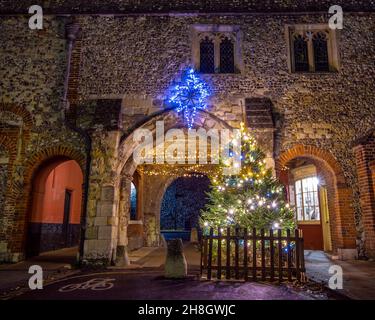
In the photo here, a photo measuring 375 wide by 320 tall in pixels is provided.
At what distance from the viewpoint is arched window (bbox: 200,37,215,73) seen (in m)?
9.90

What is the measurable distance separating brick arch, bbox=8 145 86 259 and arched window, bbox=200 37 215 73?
481cm

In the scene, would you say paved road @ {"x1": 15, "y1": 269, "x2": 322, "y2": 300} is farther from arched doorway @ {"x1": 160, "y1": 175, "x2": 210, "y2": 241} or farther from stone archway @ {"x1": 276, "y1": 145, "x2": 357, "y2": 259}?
arched doorway @ {"x1": 160, "y1": 175, "x2": 210, "y2": 241}

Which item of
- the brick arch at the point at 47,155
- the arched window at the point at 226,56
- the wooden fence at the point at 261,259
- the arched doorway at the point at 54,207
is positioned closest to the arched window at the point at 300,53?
the arched window at the point at 226,56

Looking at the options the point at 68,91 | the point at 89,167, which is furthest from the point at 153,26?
the point at 89,167

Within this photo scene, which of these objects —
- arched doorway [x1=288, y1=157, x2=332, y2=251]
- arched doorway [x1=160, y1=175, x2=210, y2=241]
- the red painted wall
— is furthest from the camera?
arched doorway [x1=160, y1=175, x2=210, y2=241]

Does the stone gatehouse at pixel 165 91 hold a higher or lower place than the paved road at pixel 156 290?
higher

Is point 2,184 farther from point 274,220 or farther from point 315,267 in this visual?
point 315,267

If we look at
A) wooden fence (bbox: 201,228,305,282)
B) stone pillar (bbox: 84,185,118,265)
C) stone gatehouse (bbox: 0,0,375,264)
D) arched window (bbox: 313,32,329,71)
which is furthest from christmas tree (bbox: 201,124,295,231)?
arched window (bbox: 313,32,329,71)

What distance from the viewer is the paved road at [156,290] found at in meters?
4.64

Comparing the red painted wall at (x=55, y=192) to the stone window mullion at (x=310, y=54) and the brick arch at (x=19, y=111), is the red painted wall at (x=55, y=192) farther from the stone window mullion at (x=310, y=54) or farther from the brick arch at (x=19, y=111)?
the stone window mullion at (x=310, y=54)

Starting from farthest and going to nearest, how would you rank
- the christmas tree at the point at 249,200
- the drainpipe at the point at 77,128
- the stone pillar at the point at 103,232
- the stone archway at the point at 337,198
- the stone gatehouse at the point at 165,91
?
the stone gatehouse at the point at 165,91, the stone archway at the point at 337,198, the drainpipe at the point at 77,128, the stone pillar at the point at 103,232, the christmas tree at the point at 249,200

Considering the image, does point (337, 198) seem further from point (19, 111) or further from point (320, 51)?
point (19, 111)

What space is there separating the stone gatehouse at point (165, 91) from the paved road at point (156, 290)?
246 cm

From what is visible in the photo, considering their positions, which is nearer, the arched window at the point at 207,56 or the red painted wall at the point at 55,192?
the red painted wall at the point at 55,192
